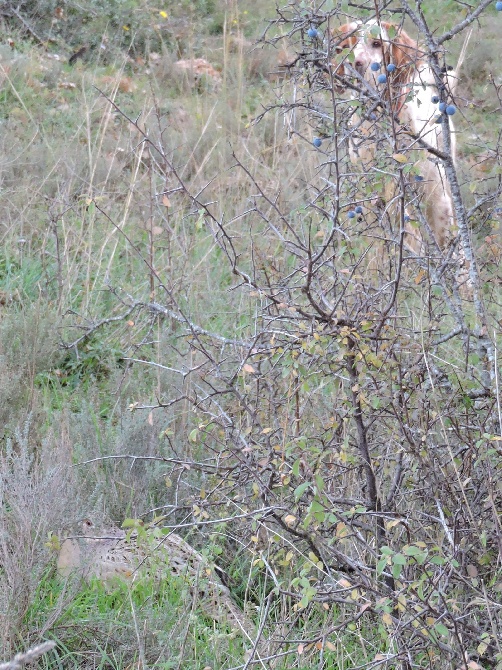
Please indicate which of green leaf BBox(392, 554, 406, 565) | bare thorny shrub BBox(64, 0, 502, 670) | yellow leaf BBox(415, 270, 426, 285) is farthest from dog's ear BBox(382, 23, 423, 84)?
green leaf BBox(392, 554, 406, 565)

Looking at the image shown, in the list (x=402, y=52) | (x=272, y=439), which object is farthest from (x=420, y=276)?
(x=402, y=52)

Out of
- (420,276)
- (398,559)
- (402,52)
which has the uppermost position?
(402,52)

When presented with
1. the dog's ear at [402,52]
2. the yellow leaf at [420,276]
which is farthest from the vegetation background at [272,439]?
the dog's ear at [402,52]

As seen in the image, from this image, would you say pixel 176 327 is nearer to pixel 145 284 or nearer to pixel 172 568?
pixel 145 284

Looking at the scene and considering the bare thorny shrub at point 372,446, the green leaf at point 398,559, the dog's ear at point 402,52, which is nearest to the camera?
the green leaf at point 398,559

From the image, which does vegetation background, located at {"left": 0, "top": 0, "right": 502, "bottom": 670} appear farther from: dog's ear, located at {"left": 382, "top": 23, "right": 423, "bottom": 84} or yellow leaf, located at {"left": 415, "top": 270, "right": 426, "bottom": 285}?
dog's ear, located at {"left": 382, "top": 23, "right": 423, "bottom": 84}

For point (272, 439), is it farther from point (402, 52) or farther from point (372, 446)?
point (402, 52)

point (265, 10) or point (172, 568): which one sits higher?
point (265, 10)

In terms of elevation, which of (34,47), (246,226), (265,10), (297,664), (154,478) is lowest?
(297,664)

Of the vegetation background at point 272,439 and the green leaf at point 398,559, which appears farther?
the vegetation background at point 272,439

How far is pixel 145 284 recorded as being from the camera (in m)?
4.30

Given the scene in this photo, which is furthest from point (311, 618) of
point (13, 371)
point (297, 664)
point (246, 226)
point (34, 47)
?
point (34, 47)

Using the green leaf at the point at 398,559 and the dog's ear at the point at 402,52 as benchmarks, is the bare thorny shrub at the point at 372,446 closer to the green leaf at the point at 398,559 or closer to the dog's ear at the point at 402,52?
the dog's ear at the point at 402,52

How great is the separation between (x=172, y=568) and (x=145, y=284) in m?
2.09
